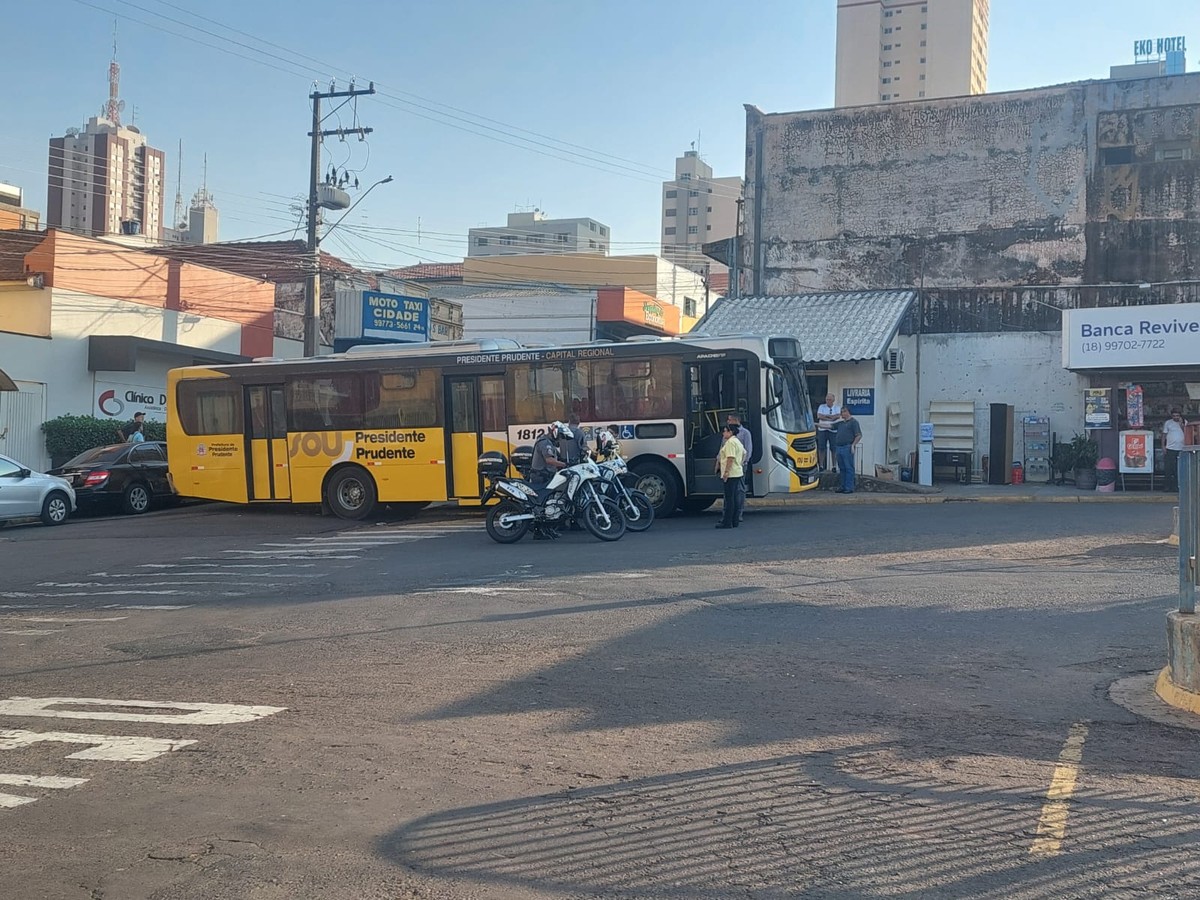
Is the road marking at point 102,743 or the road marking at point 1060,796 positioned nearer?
the road marking at point 1060,796

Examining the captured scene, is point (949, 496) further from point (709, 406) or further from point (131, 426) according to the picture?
point (131, 426)

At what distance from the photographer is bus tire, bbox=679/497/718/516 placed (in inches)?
784

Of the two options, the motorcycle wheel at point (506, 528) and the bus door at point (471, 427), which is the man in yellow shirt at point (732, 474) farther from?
the bus door at point (471, 427)

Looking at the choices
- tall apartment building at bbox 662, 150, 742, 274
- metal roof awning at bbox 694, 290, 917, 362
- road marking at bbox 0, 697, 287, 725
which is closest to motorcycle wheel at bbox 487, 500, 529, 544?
road marking at bbox 0, 697, 287, 725

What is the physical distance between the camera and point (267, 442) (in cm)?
2112

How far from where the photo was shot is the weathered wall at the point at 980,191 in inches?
1141

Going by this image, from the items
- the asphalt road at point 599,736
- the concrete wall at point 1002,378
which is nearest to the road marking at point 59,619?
the asphalt road at point 599,736

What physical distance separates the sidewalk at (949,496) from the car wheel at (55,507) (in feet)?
41.7

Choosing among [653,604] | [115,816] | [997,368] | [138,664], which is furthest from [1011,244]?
[115,816]

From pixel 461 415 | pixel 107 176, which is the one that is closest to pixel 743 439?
pixel 461 415

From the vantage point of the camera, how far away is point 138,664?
8.52 meters

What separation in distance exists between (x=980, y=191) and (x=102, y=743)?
28970 millimetres

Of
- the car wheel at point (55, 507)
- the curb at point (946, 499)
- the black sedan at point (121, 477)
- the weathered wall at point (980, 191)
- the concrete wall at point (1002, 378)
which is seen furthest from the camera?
the weathered wall at point (980, 191)

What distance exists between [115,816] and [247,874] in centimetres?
107
